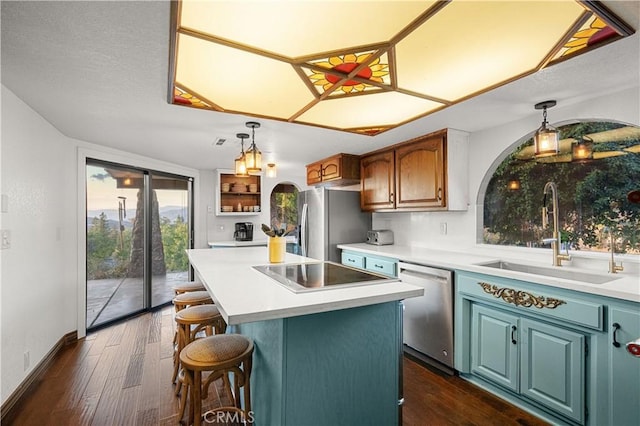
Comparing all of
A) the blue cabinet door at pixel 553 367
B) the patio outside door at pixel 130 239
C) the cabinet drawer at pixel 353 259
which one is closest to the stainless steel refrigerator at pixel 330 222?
the cabinet drawer at pixel 353 259

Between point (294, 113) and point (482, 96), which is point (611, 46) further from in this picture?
point (294, 113)

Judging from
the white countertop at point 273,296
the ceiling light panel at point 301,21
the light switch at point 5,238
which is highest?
the ceiling light panel at point 301,21

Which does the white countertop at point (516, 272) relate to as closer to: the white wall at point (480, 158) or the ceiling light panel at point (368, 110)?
the white wall at point (480, 158)

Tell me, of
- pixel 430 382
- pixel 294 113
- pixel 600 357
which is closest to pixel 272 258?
pixel 294 113

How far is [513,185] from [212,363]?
2793mm

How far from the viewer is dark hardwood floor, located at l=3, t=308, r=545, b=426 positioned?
2004 millimetres

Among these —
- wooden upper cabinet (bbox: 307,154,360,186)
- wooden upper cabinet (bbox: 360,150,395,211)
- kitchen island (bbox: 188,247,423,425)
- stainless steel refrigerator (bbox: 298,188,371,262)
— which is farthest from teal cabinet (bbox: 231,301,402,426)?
wooden upper cabinet (bbox: 307,154,360,186)

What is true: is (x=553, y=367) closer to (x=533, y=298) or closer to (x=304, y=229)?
(x=533, y=298)

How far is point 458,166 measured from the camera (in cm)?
304

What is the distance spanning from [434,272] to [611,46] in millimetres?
1781

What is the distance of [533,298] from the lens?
2000mm

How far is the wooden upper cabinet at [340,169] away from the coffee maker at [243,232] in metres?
1.55

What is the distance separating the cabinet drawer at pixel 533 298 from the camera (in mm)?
1749

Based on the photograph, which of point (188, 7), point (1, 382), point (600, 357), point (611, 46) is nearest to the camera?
point (188, 7)
